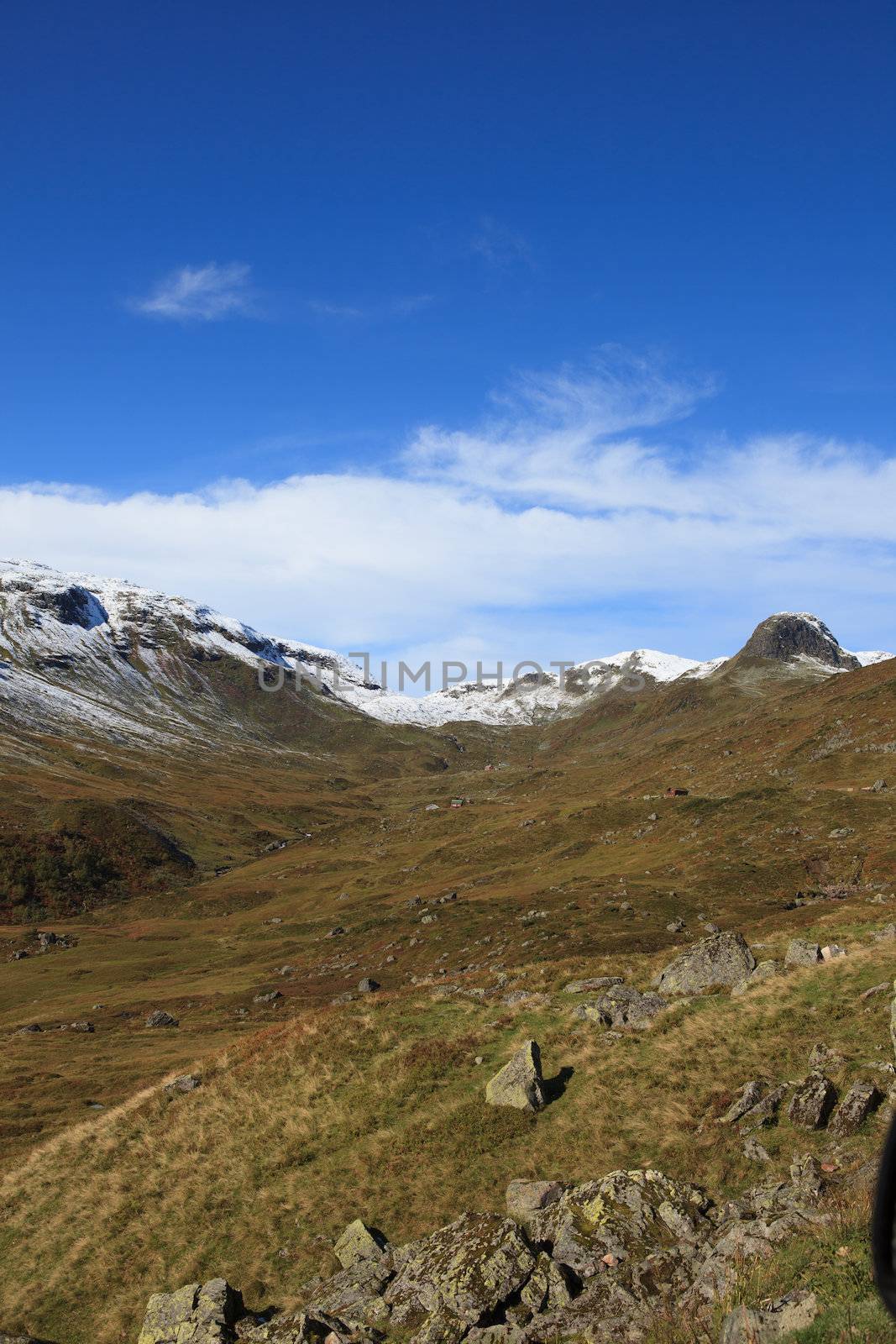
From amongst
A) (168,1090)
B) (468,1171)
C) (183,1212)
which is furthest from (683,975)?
(168,1090)

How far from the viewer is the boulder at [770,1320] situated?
1053 centimetres

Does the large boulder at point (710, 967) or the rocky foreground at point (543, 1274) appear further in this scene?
the large boulder at point (710, 967)

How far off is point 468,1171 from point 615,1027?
852 cm

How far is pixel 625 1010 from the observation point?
29312mm

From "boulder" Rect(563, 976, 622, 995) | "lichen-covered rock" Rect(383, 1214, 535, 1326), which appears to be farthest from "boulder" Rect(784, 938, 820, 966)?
"lichen-covered rock" Rect(383, 1214, 535, 1326)

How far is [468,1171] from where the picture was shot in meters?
22.2

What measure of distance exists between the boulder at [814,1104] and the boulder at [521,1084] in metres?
7.81

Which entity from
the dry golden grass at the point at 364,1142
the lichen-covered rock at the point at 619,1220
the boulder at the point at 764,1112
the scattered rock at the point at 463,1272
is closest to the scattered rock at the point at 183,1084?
the dry golden grass at the point at 364,1142

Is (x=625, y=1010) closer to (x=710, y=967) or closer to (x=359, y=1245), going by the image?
(x=710, y=967)

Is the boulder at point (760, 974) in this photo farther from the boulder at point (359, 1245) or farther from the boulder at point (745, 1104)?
the boulder at point (359, 1245)

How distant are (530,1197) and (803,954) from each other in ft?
54.4

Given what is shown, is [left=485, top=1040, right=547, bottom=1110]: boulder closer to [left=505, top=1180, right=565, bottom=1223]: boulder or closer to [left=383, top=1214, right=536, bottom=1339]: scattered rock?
[left=505, top=1180, right=565, bottom=1223]: boulder

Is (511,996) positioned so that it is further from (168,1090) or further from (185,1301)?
(185,1301)

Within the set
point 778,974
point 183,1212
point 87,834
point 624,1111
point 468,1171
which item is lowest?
point 87,834
